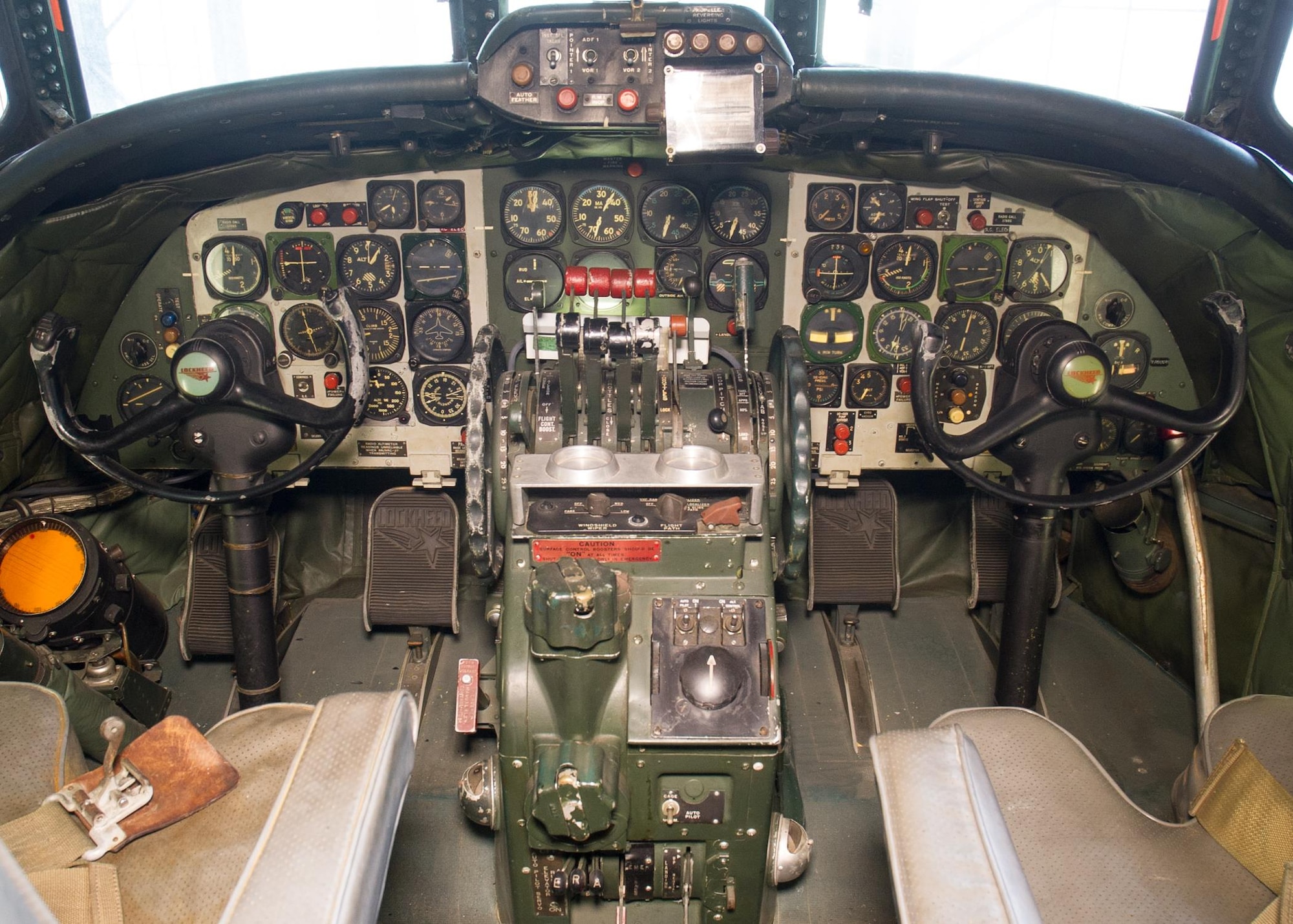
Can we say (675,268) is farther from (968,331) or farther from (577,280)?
(968,331)

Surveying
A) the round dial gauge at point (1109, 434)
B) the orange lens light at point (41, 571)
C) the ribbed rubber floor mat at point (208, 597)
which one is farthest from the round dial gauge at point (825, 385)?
the orange lens light at point (41, 571)

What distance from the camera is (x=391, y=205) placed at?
338cm

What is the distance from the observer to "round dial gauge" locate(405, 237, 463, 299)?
3.42 m

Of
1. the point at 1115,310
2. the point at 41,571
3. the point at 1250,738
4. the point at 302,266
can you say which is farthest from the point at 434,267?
the point at 1250,738

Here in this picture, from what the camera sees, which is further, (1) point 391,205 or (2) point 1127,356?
Result: (2) point 1127,356

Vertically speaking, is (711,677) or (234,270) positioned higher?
(234,270)

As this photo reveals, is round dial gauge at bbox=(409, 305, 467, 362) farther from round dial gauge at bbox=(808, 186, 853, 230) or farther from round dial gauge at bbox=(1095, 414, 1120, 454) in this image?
round dial gauge at bbox=(1095, 414, 1120, 454)

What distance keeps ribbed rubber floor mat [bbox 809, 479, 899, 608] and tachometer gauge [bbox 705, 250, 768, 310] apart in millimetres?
998

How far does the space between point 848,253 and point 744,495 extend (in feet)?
5.04

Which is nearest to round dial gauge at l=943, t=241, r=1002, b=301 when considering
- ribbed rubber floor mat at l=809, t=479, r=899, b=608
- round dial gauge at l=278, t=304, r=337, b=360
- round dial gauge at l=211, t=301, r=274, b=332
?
ribbed rubber floor mat at l=809, t=479, r=899, b=608

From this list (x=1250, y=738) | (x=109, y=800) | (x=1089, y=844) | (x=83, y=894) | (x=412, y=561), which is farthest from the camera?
(x=412, y=561)

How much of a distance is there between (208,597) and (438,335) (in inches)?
59.2

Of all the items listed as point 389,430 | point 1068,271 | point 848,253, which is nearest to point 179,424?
point 389,430

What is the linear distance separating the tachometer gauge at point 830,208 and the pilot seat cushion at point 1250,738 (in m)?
2.09
